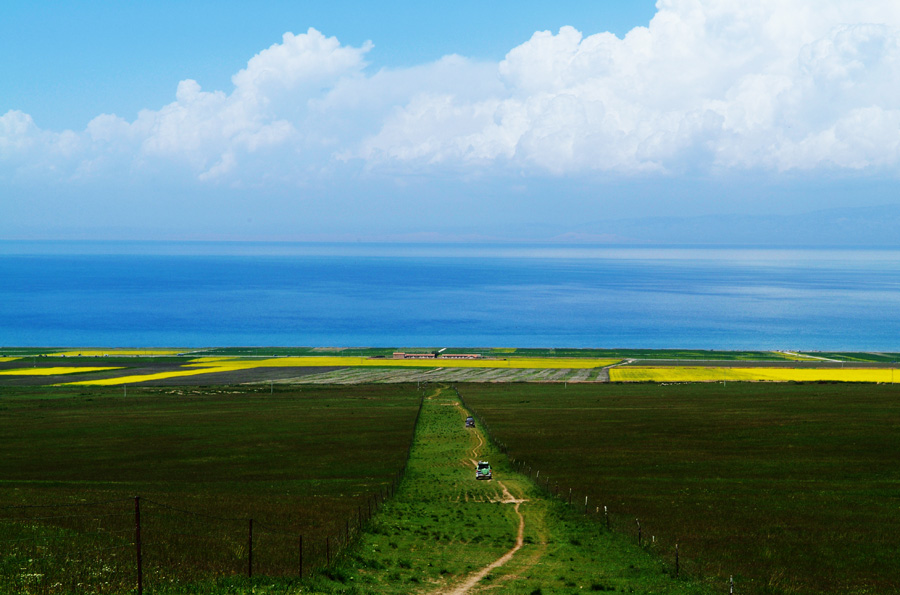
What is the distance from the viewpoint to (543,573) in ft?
68.6

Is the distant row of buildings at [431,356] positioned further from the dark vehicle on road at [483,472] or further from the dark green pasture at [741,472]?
the dark vehicle on road at [483,472]

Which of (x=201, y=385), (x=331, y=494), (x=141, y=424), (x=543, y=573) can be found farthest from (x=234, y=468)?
(x=201, y=385)

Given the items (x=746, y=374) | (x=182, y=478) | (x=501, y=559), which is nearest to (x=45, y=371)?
(x=182, y=478)

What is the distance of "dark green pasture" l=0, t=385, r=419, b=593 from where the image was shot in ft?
63.6

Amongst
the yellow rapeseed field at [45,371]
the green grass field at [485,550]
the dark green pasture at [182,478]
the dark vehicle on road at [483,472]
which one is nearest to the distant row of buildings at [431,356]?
the dark green pasture at [182,478]

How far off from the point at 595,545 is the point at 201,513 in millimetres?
15084

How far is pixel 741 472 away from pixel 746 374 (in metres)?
70.3

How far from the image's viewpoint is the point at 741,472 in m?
39.4

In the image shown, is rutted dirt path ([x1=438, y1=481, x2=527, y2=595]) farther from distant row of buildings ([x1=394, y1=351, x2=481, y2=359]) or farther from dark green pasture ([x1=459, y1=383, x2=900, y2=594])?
distant row of buildings ([x1=394, y1=351, x2=481, y2=359])

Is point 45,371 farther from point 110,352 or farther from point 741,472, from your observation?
point 741,472

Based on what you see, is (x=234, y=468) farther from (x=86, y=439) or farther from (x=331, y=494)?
(x=86, y=439)

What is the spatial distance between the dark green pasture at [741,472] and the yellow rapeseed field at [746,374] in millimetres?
18665

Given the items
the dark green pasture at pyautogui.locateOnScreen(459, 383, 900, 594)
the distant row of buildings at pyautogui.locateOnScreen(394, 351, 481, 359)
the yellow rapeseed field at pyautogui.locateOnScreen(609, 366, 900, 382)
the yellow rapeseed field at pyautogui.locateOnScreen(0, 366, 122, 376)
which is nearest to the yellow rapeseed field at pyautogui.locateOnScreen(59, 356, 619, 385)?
the distant row of buildings at pyautogui.locateOnScreen(394, 351, 481, 359)

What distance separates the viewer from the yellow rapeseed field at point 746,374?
323ft
